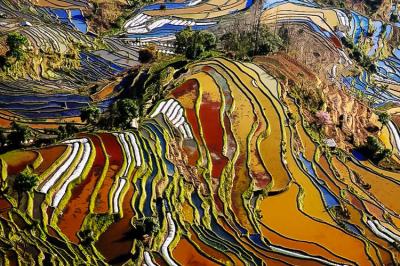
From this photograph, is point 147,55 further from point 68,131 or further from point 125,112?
point 125,112

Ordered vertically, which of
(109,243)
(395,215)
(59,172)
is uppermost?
(59,172)

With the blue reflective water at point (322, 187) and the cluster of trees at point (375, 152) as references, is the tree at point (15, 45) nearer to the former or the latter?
the blue reflective water at point (322, 187)

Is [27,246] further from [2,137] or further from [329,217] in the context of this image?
[329,217]

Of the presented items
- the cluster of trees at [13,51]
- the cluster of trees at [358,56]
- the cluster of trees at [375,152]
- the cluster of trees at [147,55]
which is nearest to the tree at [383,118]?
the cluster of trees at [375,152]

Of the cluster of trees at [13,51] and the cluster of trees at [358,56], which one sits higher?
the cluster of trees at [13,51]

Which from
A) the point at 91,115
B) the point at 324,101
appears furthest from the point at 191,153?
the point at 324,101

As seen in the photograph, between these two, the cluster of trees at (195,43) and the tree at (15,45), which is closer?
the tree at (15,45)

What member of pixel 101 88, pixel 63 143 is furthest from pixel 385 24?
pixel 63 143
